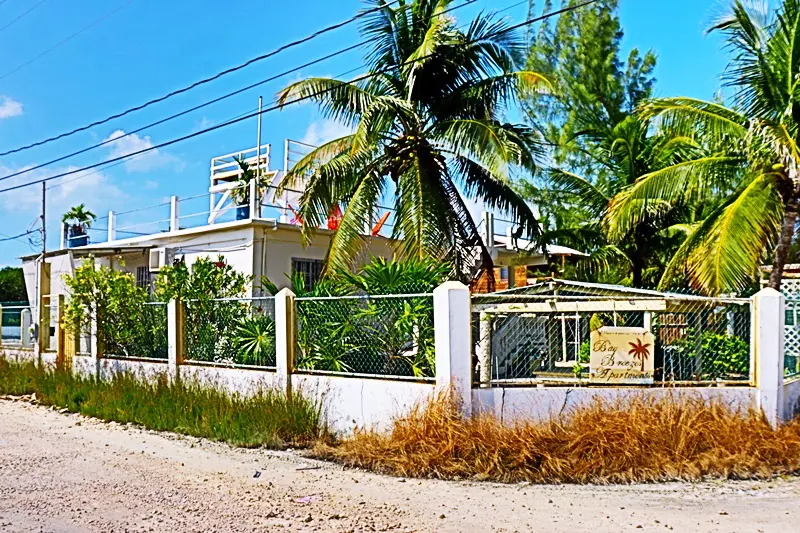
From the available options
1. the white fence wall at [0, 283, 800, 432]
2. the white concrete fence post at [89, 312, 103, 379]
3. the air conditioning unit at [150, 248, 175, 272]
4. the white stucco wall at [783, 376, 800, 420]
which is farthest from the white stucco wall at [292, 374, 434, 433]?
the air conditioning unit at [150, 248, 175, 272]

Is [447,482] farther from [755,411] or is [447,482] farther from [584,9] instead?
[584,9]

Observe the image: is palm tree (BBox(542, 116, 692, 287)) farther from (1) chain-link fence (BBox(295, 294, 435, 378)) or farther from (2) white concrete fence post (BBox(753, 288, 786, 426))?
(2) white concrete fence post (BBox(753, 288, 786, 426))

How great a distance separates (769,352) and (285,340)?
619 cm

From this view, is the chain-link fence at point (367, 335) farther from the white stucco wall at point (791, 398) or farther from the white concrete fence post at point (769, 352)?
the white stucco wall at point (791, 398)

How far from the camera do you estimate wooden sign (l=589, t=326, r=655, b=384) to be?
8.47 metres

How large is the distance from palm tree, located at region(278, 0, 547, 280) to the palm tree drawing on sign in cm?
457

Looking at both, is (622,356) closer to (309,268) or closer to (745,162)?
(745,162)

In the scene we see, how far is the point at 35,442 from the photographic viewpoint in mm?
9688

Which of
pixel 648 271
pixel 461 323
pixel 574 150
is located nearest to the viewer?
pixel 461 323


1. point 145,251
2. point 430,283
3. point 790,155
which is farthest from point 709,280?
point 145,251

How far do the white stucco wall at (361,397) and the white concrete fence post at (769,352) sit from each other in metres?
3.93

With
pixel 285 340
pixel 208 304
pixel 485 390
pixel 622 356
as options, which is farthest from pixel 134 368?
pixel 622 356

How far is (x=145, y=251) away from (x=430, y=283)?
34.2 ft

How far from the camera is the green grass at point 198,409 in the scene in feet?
30.3
